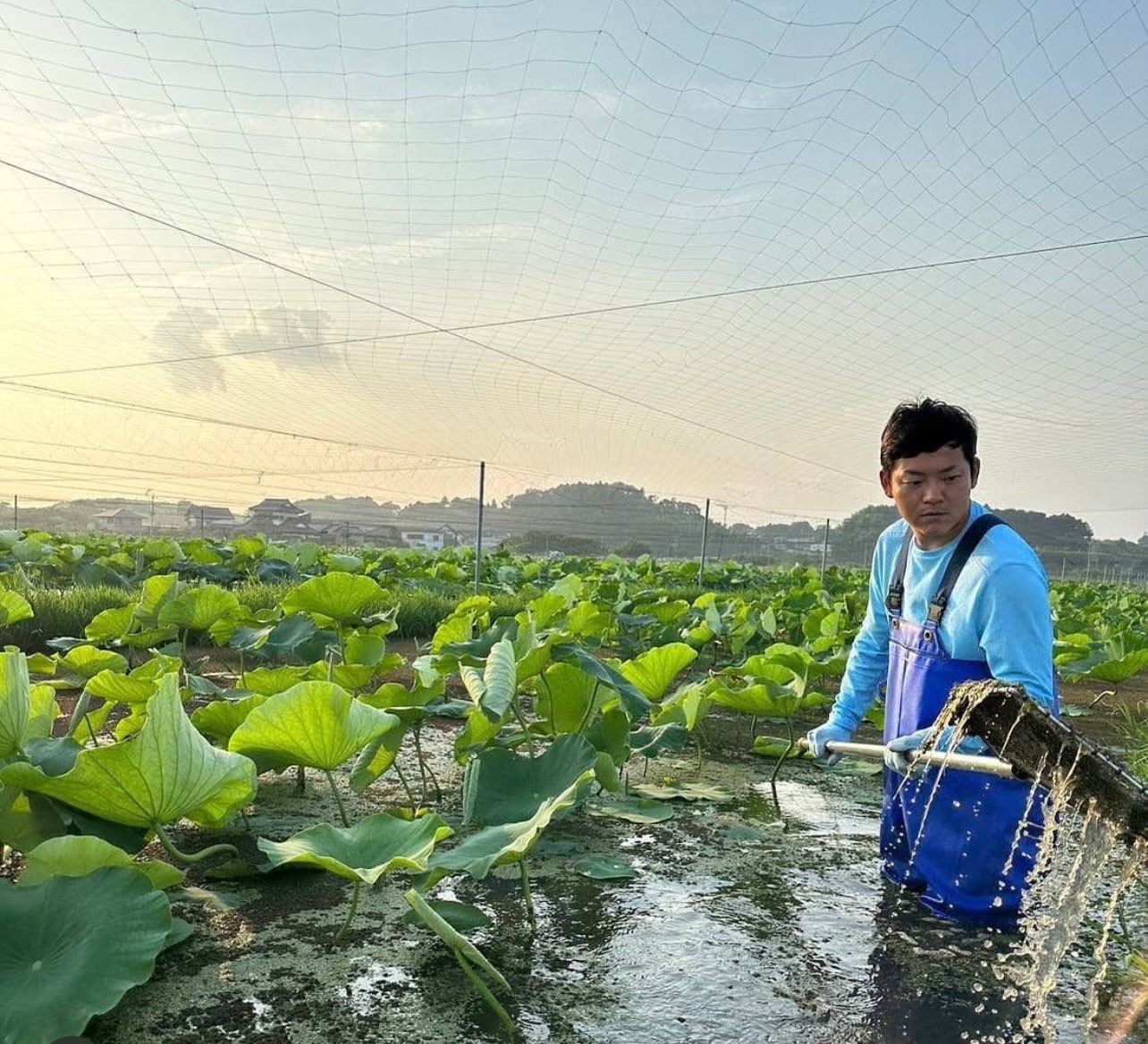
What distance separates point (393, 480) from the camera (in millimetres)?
10734

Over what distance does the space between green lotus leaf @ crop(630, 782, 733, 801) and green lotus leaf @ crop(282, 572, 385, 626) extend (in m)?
0.85

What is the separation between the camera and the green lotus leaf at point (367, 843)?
1121 mm

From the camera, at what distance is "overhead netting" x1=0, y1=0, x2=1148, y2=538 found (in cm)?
417

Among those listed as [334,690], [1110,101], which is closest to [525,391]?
[1110,101]

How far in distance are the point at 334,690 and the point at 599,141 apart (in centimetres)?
420

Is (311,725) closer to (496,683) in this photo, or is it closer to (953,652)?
(496,683)

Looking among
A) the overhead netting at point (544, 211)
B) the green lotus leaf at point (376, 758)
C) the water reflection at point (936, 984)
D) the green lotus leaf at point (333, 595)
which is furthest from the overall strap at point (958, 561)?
the overhead netting at point (544, 211)

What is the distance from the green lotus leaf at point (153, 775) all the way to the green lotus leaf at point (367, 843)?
111 mm

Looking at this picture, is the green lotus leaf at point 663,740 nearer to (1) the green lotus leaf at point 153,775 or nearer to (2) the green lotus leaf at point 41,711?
(1) the green lotus leaf at point 153,775

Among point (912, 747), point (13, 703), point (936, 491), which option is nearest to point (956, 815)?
point (912, 747)

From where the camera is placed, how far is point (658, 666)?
83.4 inches

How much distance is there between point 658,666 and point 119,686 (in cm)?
107

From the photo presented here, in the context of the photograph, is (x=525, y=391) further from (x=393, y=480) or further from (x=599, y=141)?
(x=599, y=141)

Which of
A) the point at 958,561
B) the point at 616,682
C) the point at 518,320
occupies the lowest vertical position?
the point at 616,682
